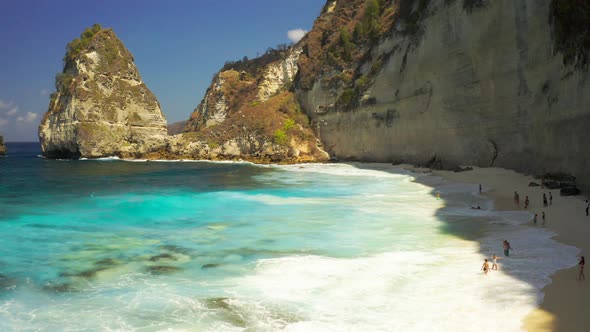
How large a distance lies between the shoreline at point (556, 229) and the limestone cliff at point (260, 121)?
32.2 metres

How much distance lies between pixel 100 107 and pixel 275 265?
217ft

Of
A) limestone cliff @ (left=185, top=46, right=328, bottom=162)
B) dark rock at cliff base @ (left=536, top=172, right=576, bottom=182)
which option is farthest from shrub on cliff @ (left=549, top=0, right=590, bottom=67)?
limestone cliff @ (left=185, top=46, right=328, bottom=162)

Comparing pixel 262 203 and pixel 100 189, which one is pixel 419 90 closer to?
pixel 262 203

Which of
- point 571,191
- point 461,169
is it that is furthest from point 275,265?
point 461,169

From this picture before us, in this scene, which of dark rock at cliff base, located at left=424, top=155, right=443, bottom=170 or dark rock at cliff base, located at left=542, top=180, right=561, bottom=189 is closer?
dark rock at cliff base, located at left=542, top=180, right=561, bottom=189

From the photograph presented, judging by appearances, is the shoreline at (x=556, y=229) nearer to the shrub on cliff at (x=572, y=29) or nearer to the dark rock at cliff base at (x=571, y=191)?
the dark rock at cliff base at (x=571, y=191)

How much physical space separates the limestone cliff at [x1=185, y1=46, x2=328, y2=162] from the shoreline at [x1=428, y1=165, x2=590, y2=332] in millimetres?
32229

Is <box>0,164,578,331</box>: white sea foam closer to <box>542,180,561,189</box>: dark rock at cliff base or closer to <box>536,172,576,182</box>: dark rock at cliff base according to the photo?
<box>542,180,561,189</box>: dark rock at cliff base

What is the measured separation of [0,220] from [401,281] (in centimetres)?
2139

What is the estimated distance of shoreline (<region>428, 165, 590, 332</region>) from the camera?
8.84 m

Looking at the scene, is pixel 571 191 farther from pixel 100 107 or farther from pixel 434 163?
pixel 100 107

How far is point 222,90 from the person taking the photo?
82.6 metres

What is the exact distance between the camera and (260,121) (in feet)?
215

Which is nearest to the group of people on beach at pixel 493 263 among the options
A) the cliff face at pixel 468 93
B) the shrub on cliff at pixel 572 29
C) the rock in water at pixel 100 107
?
the cliff face at pixel 468 93
